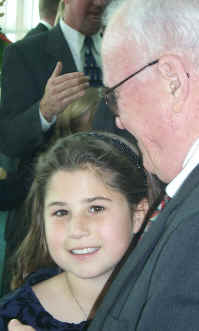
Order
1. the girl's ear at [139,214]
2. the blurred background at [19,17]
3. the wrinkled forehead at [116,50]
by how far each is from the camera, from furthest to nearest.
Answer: the blurred background at [19,17], the girl's ear at [139,214], the wrinkled forehead at [116,50]

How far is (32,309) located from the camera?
1.31 meters

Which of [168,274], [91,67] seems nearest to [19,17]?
[91,67]

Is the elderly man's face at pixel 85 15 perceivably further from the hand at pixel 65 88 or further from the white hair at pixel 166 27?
the white hair at pixel 166 27

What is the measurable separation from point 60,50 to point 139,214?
972mm

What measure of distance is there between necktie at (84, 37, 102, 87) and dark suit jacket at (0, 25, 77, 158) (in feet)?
0.21

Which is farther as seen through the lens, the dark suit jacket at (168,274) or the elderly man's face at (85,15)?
the elderly man's face at (85,15)

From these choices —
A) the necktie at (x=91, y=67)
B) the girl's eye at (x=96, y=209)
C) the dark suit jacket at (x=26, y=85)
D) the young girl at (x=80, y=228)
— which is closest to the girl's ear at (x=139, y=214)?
the young girl at (x=80, y=228)

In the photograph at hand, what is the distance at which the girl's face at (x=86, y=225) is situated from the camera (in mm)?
1286

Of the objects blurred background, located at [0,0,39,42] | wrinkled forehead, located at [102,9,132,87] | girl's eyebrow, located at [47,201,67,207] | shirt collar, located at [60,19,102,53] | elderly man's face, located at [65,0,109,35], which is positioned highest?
blurred background, located at [0,0,39,42]

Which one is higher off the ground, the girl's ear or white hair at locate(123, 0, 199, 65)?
white hair at locate(123, 0, 199, 65)

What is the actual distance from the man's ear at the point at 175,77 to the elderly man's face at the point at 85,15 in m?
1.34

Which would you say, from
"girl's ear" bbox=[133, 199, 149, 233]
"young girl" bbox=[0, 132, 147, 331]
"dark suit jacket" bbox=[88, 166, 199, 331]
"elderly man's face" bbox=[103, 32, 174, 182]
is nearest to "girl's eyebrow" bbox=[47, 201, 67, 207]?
"young girl" bbox=[0, 132, 147, 331]

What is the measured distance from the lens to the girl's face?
129 centimetres

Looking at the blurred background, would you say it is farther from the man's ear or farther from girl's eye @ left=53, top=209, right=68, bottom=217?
the man's ear
